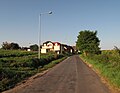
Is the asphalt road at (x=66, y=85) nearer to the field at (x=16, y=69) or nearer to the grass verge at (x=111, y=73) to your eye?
the grass verge at (x=111, y=73)

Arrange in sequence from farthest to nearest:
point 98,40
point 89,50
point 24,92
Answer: point 98,40, point 89,50, point 24,92

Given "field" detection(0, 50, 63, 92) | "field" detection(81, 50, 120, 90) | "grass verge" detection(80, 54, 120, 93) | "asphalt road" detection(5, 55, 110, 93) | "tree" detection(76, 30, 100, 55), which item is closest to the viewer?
"asphalt road" detection(5, 55, 110, 93)

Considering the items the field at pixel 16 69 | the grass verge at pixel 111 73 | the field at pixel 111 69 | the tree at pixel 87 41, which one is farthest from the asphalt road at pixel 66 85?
the tree at pixel 87 41

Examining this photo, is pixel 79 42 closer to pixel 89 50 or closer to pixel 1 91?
pixel 89 50

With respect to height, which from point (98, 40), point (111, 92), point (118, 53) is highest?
point (98, 40)

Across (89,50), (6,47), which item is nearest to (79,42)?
(89,50)

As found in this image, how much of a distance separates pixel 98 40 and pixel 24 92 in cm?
5672

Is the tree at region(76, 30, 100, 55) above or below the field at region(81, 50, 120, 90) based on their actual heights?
above

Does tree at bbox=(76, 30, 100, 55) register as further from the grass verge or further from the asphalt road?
the asphalt road

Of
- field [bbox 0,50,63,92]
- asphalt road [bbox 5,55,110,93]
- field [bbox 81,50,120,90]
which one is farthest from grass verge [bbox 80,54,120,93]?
field [bbox 0,50,63,92]

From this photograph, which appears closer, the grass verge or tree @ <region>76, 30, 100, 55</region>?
the grass verge

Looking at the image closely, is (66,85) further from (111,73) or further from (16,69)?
(16,69)

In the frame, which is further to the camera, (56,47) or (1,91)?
(56,47)

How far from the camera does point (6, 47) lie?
135 metres
